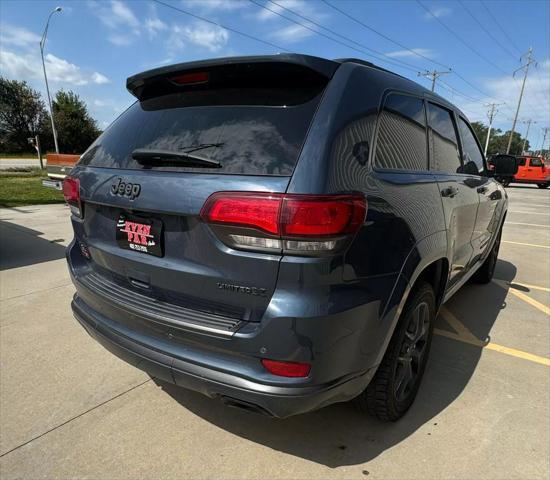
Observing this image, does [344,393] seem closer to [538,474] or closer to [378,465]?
[378,465]

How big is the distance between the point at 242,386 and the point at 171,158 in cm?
102

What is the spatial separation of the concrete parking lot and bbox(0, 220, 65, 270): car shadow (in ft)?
6.15

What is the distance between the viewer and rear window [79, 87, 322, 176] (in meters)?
1.64

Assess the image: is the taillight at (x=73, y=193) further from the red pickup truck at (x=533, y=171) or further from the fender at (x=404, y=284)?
the red pickup truck at (x=533, y=171)

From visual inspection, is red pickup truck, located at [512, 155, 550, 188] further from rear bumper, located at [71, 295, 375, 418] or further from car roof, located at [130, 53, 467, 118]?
rear bumper, located at [71, 295, 375, 418]

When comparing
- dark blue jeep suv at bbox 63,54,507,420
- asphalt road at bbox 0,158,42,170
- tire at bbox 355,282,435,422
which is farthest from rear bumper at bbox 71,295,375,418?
asphalt road at bbox 0,158,42,170

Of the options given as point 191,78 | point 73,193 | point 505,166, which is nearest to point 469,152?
point 505,166

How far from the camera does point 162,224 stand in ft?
5.86

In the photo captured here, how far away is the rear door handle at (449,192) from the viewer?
253 centimetres

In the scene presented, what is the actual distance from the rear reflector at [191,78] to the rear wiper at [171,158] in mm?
416

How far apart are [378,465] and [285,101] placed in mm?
1812

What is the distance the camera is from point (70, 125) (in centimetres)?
4697

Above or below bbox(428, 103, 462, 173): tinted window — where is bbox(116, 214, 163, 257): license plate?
below

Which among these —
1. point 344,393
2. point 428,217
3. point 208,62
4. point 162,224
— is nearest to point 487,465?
point 344,393
